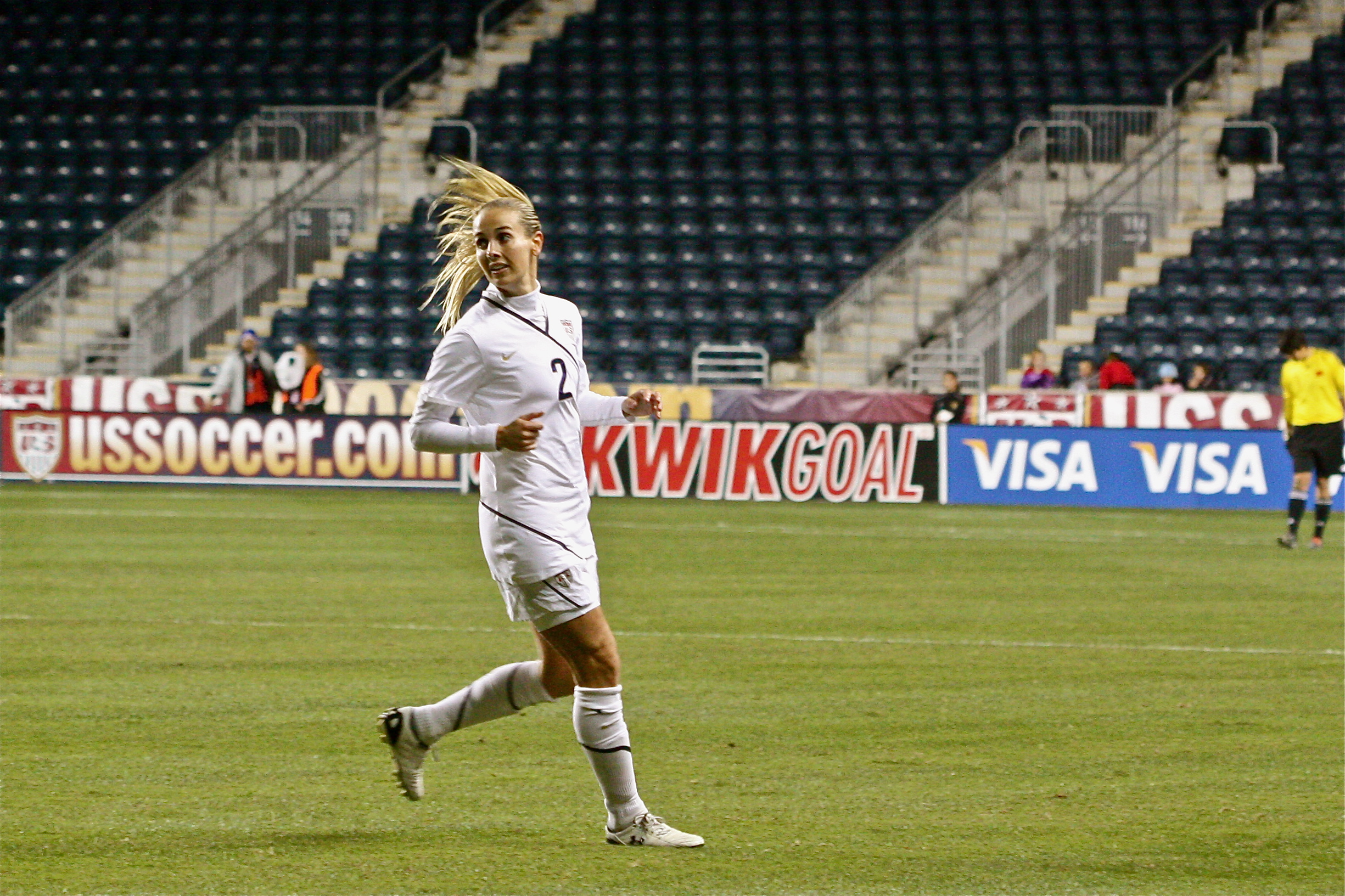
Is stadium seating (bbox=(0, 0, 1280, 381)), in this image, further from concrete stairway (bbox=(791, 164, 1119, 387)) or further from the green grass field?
the green grass field

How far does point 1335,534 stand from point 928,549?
5.46 metres

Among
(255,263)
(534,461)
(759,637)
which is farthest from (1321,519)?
(255,263)

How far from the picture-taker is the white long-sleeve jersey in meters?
5.55

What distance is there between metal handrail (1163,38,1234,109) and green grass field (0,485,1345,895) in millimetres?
18312

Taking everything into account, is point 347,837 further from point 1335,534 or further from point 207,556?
point 1335,534

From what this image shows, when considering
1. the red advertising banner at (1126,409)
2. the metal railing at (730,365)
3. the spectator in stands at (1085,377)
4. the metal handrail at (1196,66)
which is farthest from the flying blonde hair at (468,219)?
the metal handrail at (1196,66)

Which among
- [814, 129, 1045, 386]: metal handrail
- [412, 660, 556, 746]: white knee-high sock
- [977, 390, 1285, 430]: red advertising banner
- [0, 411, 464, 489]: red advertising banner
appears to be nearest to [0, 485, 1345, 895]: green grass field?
[412, 660, 556, 746]: white knee-high sock

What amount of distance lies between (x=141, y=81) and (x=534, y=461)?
32086 mm

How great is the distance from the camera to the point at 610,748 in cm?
561

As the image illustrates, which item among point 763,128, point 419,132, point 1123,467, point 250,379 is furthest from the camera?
point 419,132

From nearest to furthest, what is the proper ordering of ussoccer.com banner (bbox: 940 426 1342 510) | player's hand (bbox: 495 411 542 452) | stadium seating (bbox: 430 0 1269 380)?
player's hand (bbox: 495 411 542 452), ussoccer.com banner (bbox: 940 426 1342 510), stadium seating (bbox: 430 0 1269 380)

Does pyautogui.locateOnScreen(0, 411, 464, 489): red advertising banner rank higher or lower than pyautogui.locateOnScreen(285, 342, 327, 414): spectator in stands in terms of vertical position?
lower

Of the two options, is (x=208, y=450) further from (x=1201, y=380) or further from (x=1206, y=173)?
(x=1206, y=173)

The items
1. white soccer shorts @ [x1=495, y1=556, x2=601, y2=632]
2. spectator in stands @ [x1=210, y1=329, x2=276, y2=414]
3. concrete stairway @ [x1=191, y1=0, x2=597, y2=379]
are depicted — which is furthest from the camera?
concrete stairway @ [x1=191, y1=0, x2=597, y2=379]
